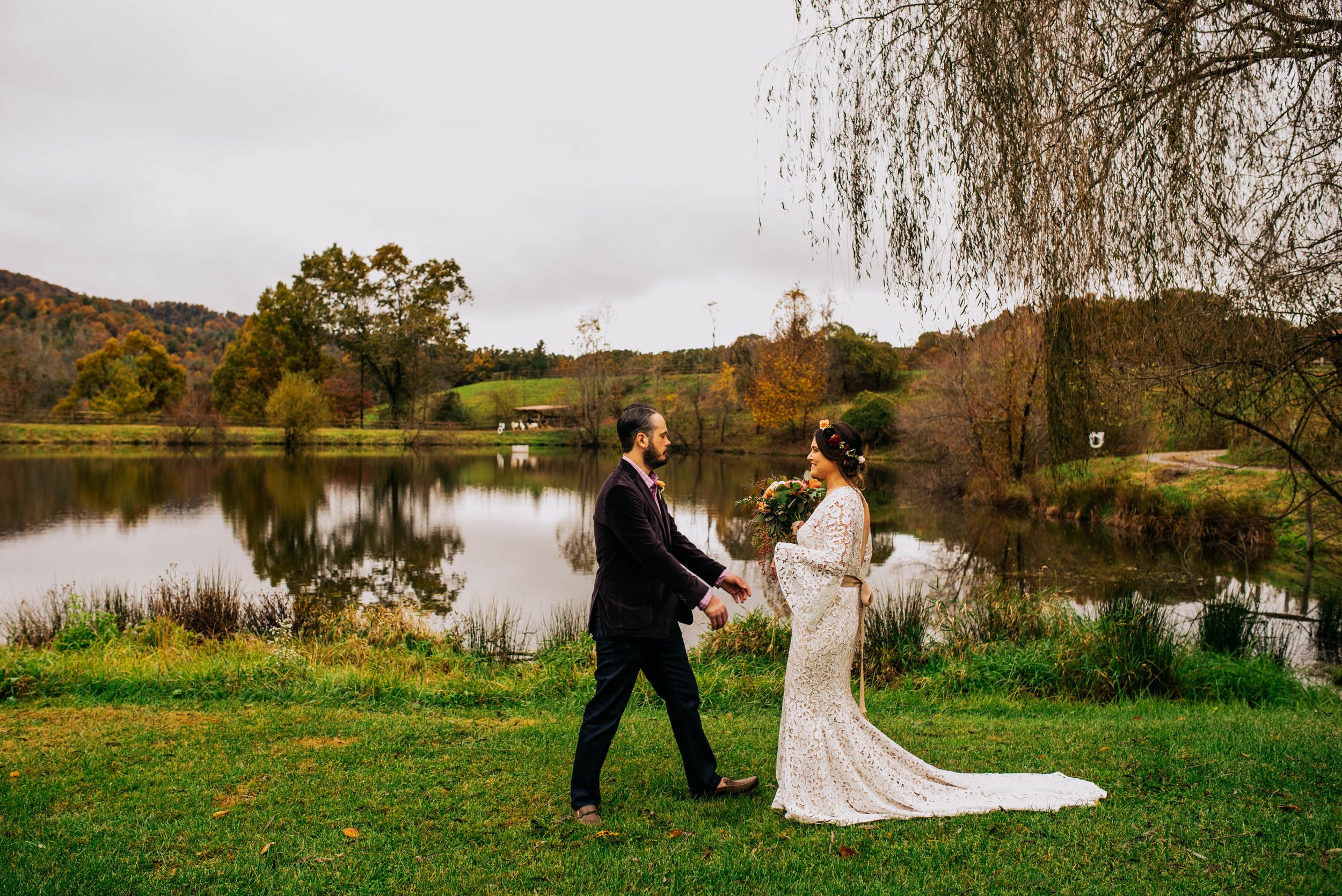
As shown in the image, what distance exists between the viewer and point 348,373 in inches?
2384

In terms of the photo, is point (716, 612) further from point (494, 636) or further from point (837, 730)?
point (494, 636)

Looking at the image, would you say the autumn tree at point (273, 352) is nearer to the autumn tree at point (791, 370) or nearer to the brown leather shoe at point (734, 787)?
the autumn tree at point (791, 370)

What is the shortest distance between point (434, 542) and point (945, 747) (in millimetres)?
15365

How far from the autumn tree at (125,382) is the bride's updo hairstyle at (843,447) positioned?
59228mm

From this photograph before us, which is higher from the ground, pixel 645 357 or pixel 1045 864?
pixel 645 357

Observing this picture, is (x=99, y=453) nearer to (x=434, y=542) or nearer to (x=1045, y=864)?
(x=434, y=542)

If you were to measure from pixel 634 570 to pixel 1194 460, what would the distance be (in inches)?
1086

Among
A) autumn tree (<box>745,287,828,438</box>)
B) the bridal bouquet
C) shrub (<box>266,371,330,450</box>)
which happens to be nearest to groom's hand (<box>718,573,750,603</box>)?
the bridal bouquet

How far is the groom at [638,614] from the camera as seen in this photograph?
3.93 m

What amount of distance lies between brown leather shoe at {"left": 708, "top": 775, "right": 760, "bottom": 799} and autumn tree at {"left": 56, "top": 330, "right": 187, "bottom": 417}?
2318 inches

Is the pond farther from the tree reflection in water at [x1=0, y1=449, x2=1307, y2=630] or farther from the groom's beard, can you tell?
the groom's beard

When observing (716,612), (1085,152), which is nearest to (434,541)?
(716,612)

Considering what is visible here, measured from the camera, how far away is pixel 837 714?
4020mm

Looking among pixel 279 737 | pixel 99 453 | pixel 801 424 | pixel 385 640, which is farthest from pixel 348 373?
pixel 279 737
